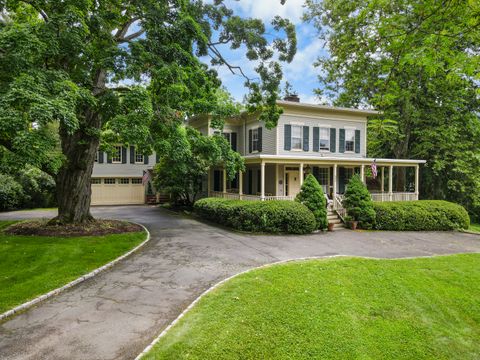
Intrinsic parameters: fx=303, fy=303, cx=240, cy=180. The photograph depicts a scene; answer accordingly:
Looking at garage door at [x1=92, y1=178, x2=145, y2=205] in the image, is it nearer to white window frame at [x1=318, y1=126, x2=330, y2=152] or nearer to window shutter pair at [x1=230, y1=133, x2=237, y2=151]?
window shutter pair at [x1=230, y1=133, x2=237, y2=151]

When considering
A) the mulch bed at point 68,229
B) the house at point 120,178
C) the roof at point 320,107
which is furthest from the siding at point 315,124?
the house at point 120,178

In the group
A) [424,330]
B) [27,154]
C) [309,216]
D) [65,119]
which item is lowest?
[424,330]

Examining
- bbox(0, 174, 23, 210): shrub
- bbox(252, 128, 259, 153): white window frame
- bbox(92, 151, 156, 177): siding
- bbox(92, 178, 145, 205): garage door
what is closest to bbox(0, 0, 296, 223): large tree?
bbox(252, 128, 259, 153): white window frame

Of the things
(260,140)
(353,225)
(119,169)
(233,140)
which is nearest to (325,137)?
(260,140)

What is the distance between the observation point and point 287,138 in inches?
735

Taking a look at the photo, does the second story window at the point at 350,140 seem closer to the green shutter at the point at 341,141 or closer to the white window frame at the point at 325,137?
the green shutter at the point at 341,141

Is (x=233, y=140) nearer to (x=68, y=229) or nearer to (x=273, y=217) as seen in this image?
(x=273, y=217)

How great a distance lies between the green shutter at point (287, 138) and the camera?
18.6m

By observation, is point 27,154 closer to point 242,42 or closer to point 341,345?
point 341,345

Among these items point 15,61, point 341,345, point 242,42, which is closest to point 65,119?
point 15,61

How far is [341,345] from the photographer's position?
4.89 m

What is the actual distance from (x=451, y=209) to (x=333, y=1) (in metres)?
15.8

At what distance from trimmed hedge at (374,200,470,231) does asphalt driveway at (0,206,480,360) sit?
5.09ft

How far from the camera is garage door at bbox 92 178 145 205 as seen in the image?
26172 millimetres
